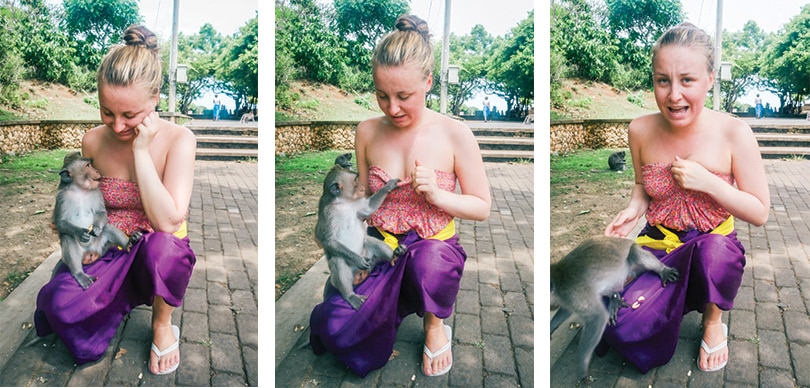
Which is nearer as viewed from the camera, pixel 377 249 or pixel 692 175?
pixel 692 175

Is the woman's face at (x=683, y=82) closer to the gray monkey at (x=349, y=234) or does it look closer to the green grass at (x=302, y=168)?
the gray monkey at (x=349, y=234)

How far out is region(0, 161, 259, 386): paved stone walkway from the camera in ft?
12.8

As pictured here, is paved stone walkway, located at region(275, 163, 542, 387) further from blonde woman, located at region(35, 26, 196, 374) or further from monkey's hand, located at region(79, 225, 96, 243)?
monkey's hand, located at region(79, 225, 96, 243)

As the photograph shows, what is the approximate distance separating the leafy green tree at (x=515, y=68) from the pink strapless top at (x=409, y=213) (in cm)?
67

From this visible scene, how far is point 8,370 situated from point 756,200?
4.39 m

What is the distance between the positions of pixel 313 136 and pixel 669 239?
2.19 m

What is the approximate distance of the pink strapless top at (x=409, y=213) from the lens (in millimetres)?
3807

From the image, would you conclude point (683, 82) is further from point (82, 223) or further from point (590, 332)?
point (82, 223)

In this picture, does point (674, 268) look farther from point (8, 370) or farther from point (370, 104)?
point (8, 370)

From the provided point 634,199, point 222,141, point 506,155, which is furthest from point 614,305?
point 222,141

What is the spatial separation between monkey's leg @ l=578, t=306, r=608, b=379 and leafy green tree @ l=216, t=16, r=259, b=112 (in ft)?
7.88

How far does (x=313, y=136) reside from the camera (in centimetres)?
414

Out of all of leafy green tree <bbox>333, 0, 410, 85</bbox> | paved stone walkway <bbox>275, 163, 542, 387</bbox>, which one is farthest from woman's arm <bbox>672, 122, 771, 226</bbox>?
leafy green tree <bbox>333, 0, 410, 85</bbox>

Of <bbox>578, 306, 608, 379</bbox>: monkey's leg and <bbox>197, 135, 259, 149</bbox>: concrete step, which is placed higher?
<bbox>197, 135, 259, 149</bbox>: concrete step
